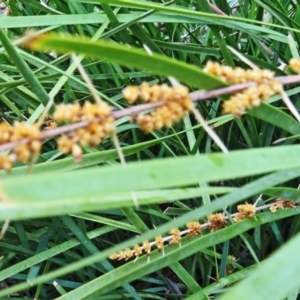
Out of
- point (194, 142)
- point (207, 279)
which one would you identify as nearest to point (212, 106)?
point (194, 142)

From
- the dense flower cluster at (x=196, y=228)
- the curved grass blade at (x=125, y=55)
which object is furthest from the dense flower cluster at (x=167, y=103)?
the dense flower cluster at (x=196, y=228)

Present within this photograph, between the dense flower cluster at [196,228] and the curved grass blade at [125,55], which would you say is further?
the dense flower cluster at [196,228]

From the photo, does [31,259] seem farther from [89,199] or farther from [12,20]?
[89,199]

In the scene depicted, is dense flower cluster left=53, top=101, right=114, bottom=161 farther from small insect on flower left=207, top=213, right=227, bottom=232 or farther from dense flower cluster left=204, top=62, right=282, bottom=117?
small insect on flower left=207, top=213, right=227, bottom=232

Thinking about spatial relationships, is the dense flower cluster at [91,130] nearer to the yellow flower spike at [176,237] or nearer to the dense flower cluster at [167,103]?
the dense flower cluster at [167,103]

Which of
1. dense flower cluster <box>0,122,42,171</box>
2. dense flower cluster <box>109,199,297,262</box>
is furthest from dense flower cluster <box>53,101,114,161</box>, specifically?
dense flower cluster <box>109,199,297,262</box>

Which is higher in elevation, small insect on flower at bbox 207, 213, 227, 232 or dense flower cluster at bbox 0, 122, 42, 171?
dense flower cluster at bbox 0, 122, 42, 171
